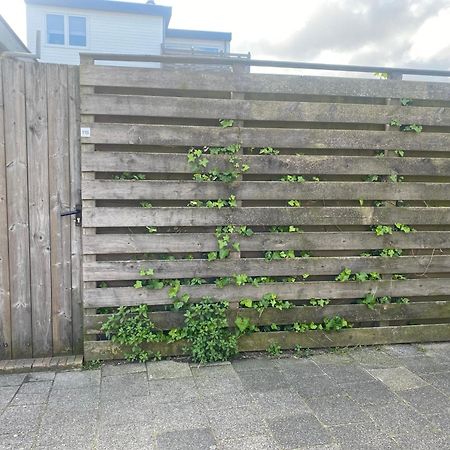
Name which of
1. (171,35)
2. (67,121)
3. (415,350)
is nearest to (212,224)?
(67,121)

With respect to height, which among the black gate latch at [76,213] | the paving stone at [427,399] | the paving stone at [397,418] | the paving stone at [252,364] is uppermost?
the black gate latch at [76,213]

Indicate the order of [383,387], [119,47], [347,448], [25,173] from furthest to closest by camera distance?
Answer: [119,47] < [25,173] < [383,387] < [347,448]

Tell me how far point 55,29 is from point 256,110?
52.6 ft

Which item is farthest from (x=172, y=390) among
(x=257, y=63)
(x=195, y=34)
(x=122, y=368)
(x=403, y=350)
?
(x=195, y=34)

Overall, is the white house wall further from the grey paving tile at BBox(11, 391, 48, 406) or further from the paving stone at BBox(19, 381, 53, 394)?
the grey paving tile at BBox(11, 391, 48, 406)

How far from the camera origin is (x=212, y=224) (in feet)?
10.5

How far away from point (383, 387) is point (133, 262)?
197 centimetres

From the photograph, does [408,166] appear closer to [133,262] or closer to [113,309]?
[133,262]

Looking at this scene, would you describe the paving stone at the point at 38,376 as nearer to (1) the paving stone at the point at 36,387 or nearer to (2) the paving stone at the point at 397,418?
(1) the paving stone at the point at 36,387

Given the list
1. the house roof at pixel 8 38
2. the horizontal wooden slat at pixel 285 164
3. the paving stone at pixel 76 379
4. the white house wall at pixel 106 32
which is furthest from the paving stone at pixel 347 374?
the white house wall at pixel 106 32

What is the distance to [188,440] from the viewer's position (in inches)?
87.3

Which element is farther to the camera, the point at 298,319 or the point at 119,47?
the point at 119,47

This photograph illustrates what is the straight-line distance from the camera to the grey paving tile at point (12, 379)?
112 inches

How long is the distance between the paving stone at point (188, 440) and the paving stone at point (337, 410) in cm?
68
